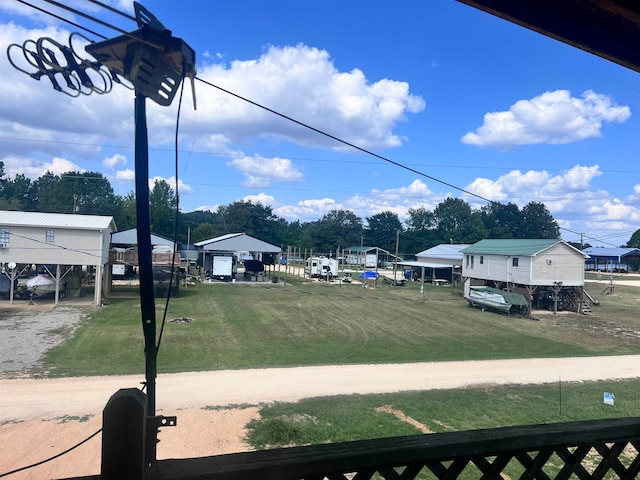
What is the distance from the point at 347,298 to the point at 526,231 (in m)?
18.5

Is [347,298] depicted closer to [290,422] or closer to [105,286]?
[105,286]

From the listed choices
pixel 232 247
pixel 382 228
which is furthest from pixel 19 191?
pixel 382 228

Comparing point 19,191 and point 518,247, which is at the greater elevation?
point 19,191

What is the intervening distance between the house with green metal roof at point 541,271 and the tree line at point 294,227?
11336mm

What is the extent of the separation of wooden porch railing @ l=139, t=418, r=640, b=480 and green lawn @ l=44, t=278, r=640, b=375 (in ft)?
44.3

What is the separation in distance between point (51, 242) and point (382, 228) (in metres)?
73.9

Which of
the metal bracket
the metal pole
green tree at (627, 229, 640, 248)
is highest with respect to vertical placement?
green tree at (627, 229, 640, 248)

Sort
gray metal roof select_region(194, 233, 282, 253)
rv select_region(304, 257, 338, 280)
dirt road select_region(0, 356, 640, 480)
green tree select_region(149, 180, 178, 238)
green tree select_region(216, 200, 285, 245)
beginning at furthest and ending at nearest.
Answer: green tree select_region(216, 200, 285, 245) < rv select_region(304, 257, 338, 280) < gray metal roof select_region(194, 233, 282, 253) < dirt road select_region(0, 356, 640, 480) < green tree select_region(149, 180, 178, 238)

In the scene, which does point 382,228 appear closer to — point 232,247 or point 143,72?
point 232,247

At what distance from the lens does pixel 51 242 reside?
2738cm

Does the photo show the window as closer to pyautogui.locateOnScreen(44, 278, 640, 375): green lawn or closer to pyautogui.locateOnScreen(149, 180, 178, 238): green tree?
pyautogui.locateOnScreen(44, 278, 640, 375): green lawn

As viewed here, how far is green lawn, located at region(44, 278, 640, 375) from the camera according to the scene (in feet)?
52.3

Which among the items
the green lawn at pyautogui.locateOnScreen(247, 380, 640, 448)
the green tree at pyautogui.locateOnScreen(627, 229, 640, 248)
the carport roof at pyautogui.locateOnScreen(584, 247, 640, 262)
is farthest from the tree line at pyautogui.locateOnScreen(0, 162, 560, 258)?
the green lawn at pyautogui.locateOnScreen(247, 380, 640, 448)

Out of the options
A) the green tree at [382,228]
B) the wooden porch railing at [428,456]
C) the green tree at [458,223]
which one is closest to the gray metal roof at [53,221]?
the wooden porch railing at [428,456]
